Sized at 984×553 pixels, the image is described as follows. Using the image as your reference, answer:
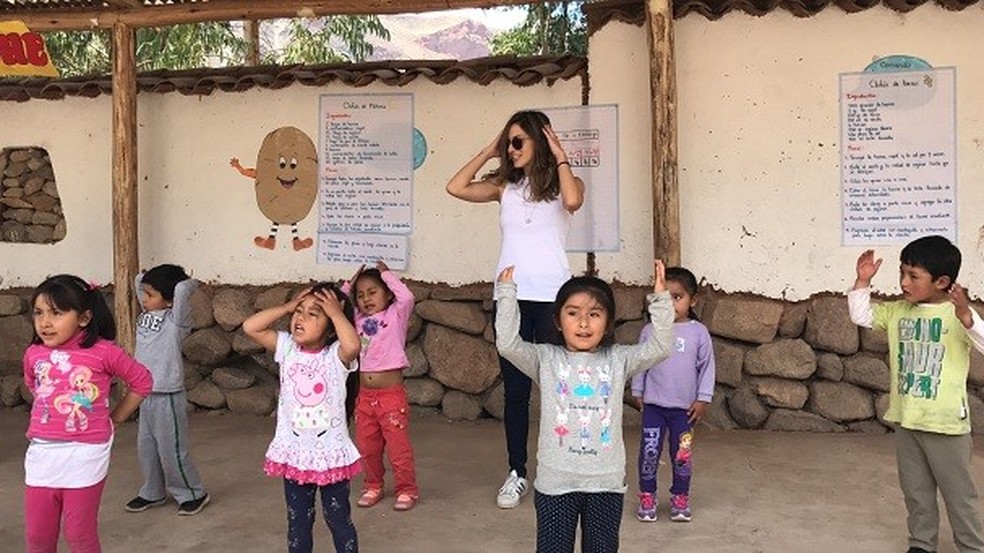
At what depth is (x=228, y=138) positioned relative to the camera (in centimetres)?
627

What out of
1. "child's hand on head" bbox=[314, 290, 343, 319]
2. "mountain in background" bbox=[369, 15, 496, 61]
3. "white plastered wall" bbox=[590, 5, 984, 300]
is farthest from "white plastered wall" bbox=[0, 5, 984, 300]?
"mountain in background" bbox=[369, 15, 496, 61]

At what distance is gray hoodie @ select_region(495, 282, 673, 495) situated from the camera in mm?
2723

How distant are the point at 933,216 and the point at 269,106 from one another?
4.01m

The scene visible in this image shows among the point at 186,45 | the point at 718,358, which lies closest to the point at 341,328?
the point at 718,358

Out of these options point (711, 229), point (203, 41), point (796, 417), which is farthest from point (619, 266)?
point (203, 41)

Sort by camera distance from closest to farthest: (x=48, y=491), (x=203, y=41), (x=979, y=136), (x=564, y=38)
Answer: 1. (x=48, y=491)
2. (x=979, y=136)
3. (x=564, y=38)
4. (x=203, y=41)

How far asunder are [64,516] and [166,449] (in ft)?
3.56

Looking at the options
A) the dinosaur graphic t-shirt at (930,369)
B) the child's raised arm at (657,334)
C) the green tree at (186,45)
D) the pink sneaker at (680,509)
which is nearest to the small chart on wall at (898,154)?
the dinosaur graphic t-shirt at (930,369)

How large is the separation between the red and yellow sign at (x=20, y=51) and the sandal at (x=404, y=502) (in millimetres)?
3279

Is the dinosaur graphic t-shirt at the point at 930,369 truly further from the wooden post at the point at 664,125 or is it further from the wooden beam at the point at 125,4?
the wooden beam at the point at 125,4

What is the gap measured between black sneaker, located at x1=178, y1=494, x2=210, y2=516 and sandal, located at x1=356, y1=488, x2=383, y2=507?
0.66 metres

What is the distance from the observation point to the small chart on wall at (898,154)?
17.3 ft

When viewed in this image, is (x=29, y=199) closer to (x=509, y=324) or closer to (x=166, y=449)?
(x=166, y=449)

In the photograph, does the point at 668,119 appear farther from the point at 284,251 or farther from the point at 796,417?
the point at 284,251
